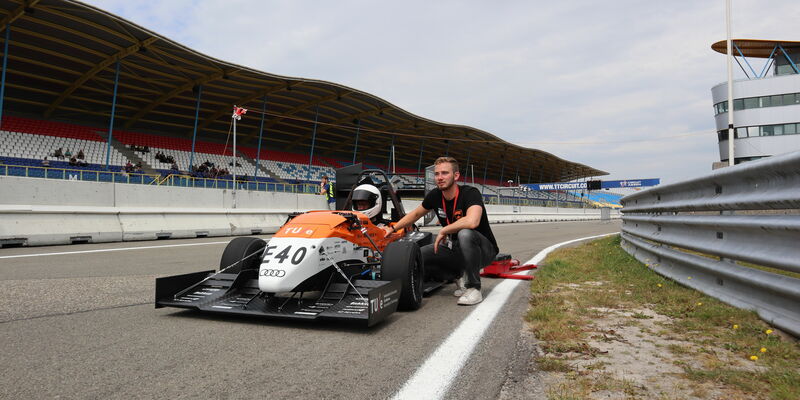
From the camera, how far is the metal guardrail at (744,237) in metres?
2.99

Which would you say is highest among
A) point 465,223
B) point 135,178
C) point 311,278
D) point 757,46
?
point 757,46

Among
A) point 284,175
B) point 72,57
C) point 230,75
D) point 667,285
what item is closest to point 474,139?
point 284,175

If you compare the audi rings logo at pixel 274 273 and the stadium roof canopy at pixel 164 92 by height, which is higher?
the stadium roof canopy at pixel 164 92

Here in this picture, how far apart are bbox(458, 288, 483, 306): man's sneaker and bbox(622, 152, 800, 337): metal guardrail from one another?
1.90 metres

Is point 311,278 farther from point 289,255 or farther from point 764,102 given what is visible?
point 764,102

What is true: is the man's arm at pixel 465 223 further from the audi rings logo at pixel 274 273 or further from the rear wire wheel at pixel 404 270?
the audi rings logo at pixel 274 273

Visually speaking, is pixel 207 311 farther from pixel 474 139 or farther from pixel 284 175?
pixel 474 139

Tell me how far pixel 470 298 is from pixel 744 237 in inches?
85.6

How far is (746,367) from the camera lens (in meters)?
2.49

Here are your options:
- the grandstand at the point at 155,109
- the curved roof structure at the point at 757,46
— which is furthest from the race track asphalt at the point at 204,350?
the curved roof structure at the point at 757,46

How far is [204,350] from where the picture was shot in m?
2.91

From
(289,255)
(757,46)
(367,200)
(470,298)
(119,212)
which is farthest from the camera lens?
(757,46)

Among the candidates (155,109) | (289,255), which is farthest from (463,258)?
(155,109)

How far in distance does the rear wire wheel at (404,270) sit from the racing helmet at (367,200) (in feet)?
3.91
